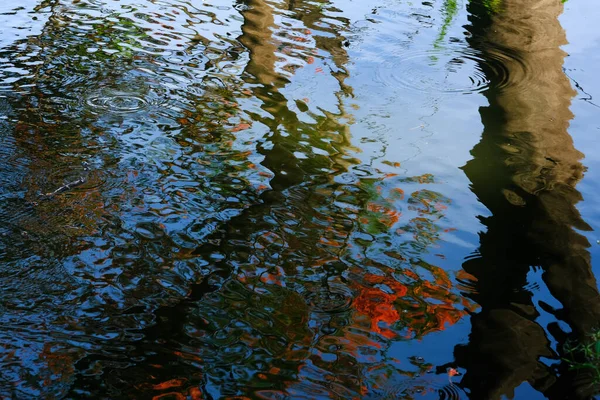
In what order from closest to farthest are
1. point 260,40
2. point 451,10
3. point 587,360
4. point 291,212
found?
point 587,360 < point 291,212 < point 260,40 < point 451,10

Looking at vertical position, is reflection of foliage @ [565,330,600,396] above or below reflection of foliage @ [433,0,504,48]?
below

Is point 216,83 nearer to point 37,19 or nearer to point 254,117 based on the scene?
point 254,117

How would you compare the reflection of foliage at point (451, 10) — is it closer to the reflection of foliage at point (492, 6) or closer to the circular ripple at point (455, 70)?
the reflection of foliage at point (492, 6)

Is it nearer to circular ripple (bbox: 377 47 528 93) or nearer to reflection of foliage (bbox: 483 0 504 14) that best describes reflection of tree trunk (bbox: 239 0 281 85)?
circular ripple (bbox: 377 47 528 93)

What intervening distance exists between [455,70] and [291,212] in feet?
11.4

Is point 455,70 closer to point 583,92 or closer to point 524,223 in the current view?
point 583,92

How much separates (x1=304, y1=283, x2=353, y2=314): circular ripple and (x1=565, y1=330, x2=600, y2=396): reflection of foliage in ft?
3.96

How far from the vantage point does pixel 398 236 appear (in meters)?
4.39

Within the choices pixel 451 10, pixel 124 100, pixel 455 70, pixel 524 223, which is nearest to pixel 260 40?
pixel 124 100

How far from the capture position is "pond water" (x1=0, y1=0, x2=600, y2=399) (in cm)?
325

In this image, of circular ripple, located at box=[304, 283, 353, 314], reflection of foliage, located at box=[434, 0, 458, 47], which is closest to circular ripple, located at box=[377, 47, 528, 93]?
reflection of foliage, located at box=[434, 0, 458, 47]

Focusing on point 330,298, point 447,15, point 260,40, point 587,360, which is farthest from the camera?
point 447,15

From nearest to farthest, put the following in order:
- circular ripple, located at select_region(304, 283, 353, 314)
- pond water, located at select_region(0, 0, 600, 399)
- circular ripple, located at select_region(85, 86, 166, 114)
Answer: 1. pond water, located at select_region(0, 0, 600, 399)
2. circular ripple, located at select_region(304, 283, 353, 314)
3. circular ripple, located at select_region(85, 86, 166, 114)

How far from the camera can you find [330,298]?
148 inches
